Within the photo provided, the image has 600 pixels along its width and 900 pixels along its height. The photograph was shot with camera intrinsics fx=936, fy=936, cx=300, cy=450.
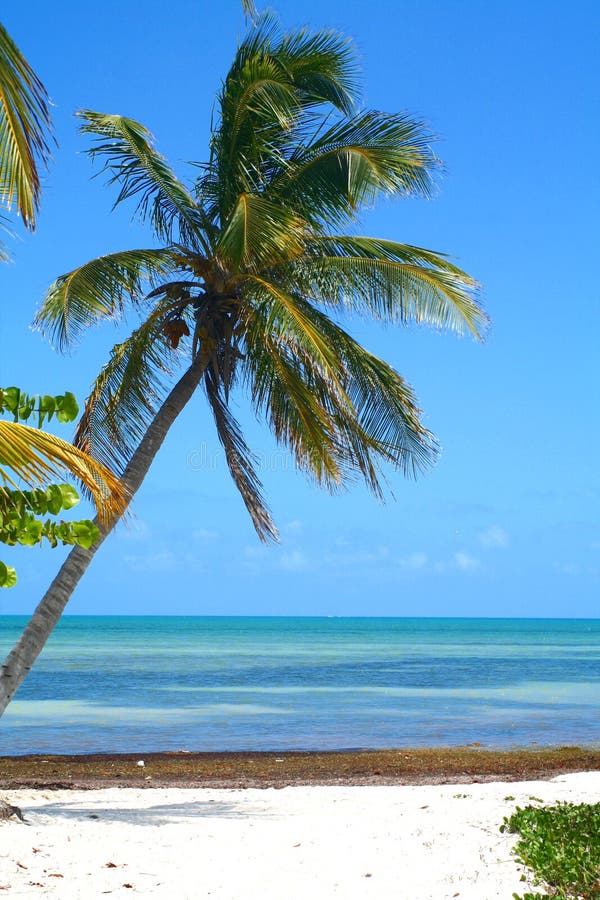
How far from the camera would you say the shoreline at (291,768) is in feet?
38.1

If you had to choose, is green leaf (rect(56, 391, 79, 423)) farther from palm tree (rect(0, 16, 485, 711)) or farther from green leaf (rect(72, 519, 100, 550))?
palm tree (rect(0, 16, 485, 711))

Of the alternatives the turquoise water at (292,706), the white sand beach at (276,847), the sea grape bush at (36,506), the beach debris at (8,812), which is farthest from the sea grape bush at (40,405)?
the turquoise water at (292,706)

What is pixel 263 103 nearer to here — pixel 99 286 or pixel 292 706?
pixel 99 286

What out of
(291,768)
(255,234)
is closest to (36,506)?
(255,234)

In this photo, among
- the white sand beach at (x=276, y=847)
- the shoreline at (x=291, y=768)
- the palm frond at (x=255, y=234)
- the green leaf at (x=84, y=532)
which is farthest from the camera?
the shoreline at (x=291, y=768)

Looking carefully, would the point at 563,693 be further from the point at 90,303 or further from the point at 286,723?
the point at 90,303

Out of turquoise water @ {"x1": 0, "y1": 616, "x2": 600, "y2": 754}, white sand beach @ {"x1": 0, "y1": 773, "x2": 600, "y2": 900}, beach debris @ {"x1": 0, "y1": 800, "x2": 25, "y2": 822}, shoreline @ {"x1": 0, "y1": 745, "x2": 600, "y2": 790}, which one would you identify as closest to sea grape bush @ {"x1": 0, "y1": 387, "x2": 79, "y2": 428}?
white sand beach @ {"x1": 0, "y1": 773, "x2": 600, "y2": 900}

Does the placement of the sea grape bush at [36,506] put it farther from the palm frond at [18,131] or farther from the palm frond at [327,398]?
the palm frond at [327,398]

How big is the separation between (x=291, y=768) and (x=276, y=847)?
6.95 metres

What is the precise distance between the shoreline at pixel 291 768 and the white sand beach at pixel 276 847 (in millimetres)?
2304

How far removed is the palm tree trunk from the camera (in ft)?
27.3

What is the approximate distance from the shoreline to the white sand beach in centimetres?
230

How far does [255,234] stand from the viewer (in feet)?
29.1

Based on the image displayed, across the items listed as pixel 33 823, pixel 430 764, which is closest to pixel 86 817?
pixel 33 823
